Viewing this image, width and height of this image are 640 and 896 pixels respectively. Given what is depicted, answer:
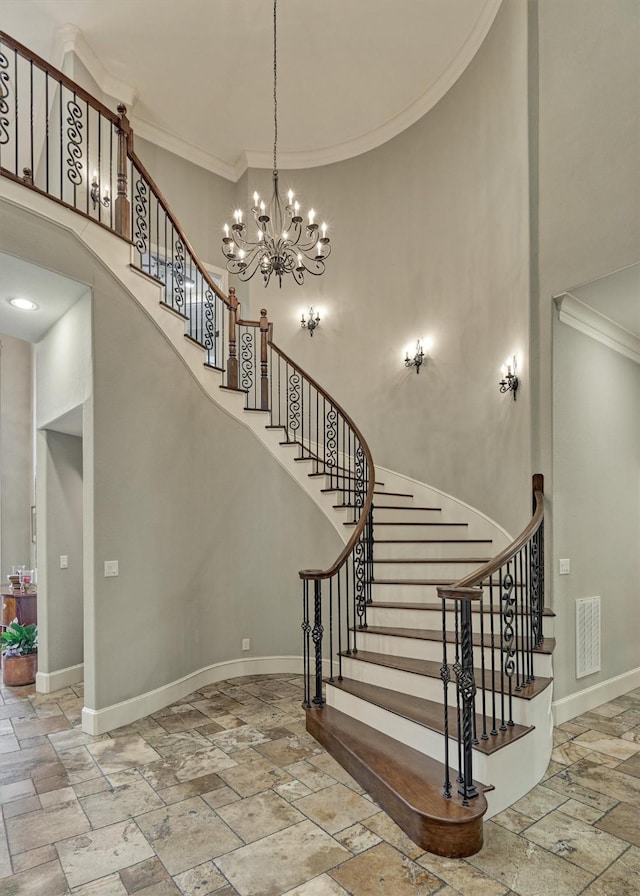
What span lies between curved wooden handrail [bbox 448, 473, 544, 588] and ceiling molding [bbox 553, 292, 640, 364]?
51.9 inches

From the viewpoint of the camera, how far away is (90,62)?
237 inches

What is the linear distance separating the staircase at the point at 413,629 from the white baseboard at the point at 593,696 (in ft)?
2.28

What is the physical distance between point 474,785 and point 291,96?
7.27m

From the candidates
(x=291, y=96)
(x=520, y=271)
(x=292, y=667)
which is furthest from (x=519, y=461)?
(x=291, y=96)

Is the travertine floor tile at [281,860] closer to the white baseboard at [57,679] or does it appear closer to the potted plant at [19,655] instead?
the white baseboard at [57,679]

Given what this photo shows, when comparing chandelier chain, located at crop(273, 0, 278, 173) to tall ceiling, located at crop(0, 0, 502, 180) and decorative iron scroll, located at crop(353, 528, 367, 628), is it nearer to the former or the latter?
tall ceiling, located at crop(0, 0, 502, 180)

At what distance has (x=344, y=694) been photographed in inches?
152

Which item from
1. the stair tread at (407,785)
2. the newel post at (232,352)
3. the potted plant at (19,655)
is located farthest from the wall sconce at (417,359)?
the potted plant at (19,655)

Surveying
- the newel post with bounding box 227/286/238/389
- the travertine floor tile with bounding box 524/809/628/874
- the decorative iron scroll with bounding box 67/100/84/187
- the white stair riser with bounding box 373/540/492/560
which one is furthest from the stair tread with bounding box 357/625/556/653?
the decorative iron scroll with bounding box 67/100/84/187

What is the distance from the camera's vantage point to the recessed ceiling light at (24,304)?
4367mm

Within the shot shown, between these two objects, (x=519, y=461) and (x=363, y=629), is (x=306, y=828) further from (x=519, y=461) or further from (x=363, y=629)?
(x=519, y=461)

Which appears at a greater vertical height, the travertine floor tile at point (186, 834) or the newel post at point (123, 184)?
the newel post at point (123, 184)

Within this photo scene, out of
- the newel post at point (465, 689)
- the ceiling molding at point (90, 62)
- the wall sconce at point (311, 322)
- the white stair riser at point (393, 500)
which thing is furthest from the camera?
the wall sconce at point (311, 322)

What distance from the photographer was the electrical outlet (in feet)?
13.6
